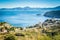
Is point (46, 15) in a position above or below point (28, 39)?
below

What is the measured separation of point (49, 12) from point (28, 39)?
122493 mm

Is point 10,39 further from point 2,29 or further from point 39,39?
point 2,29

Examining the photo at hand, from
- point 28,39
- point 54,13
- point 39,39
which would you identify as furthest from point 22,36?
point 54,13

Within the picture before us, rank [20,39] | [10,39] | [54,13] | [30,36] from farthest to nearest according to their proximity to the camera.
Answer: [54,13]
[30,36]
[20,39]
[10,39]

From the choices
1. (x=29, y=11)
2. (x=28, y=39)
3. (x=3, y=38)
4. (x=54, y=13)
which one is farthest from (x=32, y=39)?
(x=29, y=11)

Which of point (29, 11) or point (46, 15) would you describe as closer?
point (46, 15)

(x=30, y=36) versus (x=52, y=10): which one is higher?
(x=30, y=36)

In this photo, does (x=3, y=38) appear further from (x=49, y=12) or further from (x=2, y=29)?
(x=49, y=12)

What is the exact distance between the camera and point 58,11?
137375 mm

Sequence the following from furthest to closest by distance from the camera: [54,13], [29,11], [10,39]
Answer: [29,11], [54,13], [10,39]

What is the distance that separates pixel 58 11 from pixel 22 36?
11878 centimetres

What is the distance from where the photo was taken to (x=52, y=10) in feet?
446

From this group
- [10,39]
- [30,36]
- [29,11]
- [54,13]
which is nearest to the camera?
[10,39]

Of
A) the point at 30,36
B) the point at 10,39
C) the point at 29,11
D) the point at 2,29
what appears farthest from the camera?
the point at 29,11
